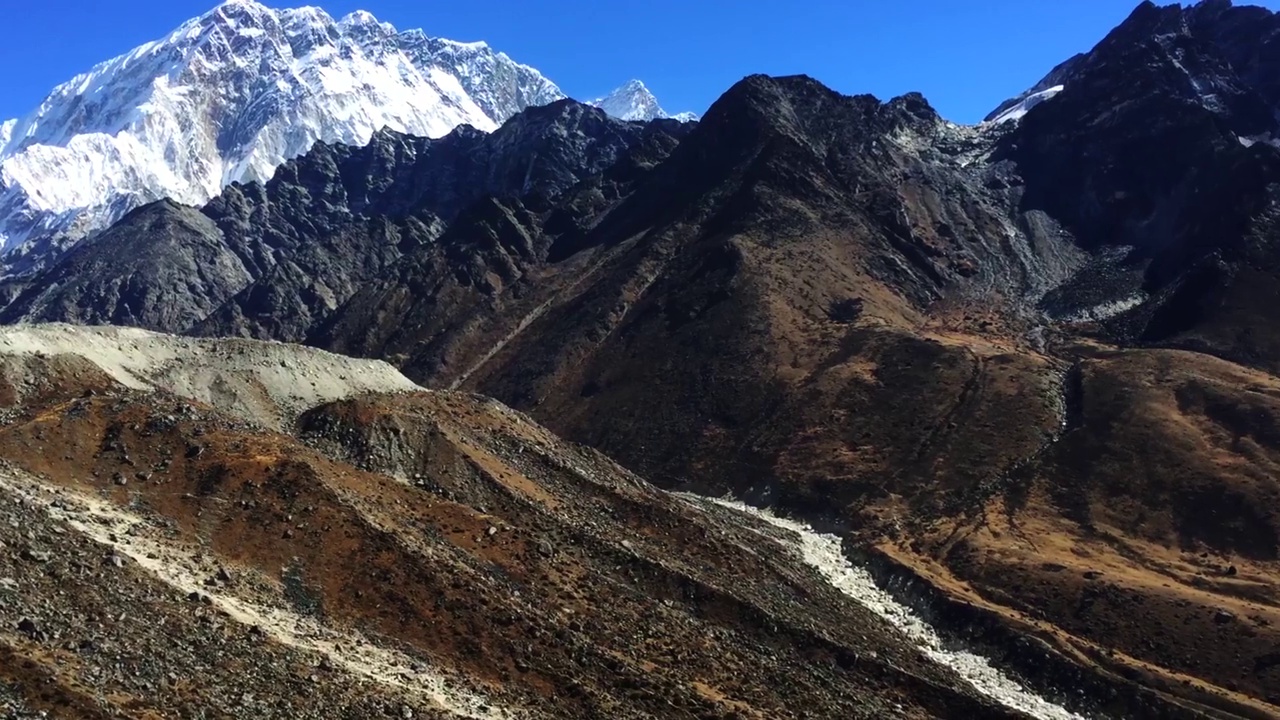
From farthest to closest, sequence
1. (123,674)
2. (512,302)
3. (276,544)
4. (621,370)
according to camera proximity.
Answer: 1. (512,302)
2. (621,370)
3. (276,544)
4. (123,674)

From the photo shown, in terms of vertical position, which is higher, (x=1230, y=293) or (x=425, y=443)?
(x=1230, y=293)

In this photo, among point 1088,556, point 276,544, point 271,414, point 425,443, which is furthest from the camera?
point 1088,556

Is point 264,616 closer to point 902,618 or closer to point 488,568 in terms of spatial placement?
point 488,568

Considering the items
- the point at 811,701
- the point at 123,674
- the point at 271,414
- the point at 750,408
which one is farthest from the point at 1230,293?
the point at 123,674

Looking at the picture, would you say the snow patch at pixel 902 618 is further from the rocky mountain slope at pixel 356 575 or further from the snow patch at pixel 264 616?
the snow patch at pixel 264 616

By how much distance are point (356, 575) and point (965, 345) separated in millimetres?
89960

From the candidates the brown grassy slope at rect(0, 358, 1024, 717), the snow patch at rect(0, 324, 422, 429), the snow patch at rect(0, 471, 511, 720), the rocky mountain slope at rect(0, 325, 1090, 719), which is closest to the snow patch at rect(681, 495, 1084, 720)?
the rocky mountain slope at rect(0, 325, 1090, 719)

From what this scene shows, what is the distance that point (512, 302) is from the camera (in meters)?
174

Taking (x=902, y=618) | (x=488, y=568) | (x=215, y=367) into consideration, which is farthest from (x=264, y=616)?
(x=902, y=618)

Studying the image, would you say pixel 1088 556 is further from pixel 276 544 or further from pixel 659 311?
pixel 659 311

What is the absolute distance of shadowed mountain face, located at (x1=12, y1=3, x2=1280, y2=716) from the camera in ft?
259

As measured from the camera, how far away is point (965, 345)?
12044 cm

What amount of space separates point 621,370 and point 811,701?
85.0 meters

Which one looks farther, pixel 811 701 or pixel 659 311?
pixel 659 311
